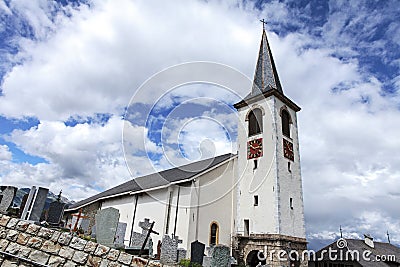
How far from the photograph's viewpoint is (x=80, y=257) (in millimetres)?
6656

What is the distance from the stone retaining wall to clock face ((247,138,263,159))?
1666cm

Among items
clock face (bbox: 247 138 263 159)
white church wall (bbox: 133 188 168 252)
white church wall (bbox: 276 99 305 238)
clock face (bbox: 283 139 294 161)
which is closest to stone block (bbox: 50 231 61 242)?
white church wall (bbox: 133 188 168 252)

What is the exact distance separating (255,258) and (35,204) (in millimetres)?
16146

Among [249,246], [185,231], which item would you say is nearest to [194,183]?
[185,231]

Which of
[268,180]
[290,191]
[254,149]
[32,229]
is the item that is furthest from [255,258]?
[32,229]

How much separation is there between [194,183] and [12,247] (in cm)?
1414

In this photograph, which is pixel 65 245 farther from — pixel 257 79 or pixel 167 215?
pixel 257 79

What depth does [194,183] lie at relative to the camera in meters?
20.1

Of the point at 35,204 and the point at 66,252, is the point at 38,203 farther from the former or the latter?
the point at 66,252

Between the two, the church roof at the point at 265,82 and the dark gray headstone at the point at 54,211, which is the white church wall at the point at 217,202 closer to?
the church roof at the point at 265,82

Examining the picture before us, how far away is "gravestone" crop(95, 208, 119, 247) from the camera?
405 inches

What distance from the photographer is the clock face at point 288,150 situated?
22.3 meters

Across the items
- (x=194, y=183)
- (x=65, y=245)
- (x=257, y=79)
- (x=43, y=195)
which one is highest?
(x=257, y=79)

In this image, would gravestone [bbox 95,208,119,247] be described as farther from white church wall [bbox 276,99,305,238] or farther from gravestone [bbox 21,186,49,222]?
white church wall [bbox 276,99,305,238]
